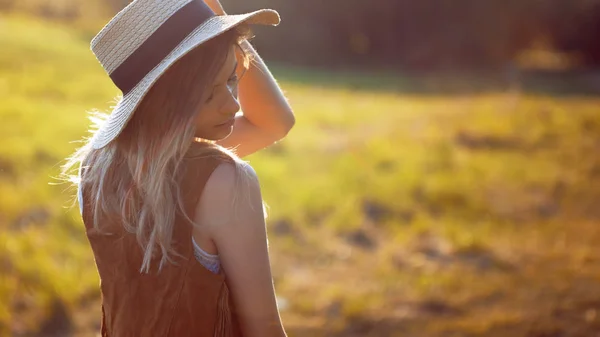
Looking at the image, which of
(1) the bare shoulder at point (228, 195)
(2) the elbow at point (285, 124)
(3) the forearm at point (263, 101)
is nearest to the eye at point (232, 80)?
(1) the bare shoulder at point (228, 195)

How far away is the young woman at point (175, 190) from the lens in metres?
1.53

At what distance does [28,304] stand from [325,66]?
13.5 meters

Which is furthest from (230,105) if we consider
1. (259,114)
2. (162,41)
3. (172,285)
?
(259,114)

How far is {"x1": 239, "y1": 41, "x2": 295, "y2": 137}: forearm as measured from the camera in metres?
2.07

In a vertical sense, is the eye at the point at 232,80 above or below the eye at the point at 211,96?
→ above

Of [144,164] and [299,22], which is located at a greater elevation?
[299,22]

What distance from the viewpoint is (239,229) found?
4.97 ft

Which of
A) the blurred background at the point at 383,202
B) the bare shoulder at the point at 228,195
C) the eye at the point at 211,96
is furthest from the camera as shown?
the blurred background at the point at 383,202

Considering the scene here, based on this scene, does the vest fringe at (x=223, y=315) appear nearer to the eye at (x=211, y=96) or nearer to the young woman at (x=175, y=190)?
the young woman at (x=175, y=190)

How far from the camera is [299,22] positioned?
17.7 meters

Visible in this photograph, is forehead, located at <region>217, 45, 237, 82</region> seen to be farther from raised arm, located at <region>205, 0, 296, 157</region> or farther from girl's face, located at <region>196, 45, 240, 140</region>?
raised arm, located at <region>205, 0, 296, 157</region>

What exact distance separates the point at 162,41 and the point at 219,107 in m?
0.18

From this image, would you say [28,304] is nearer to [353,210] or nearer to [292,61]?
[353,210]

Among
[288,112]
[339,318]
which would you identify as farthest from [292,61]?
[288,112]
